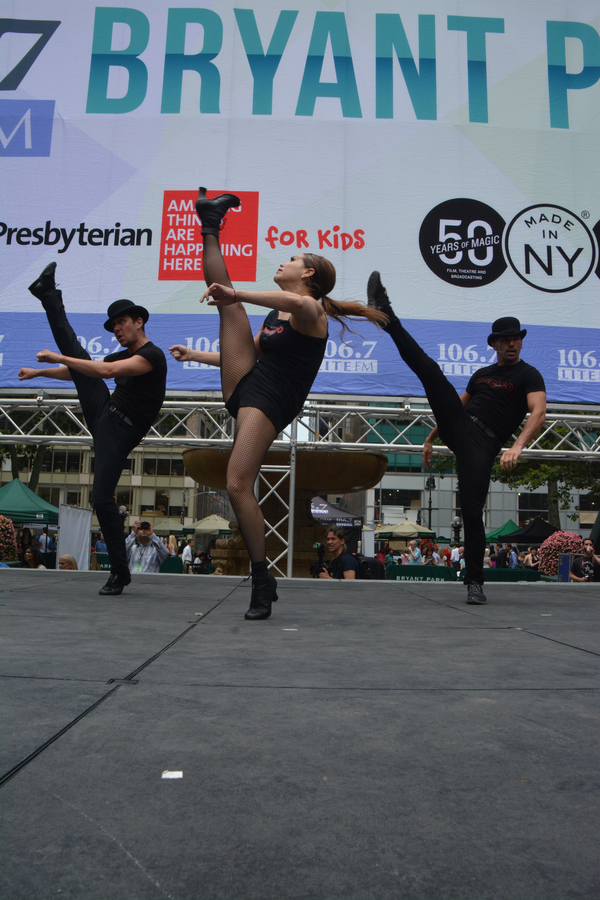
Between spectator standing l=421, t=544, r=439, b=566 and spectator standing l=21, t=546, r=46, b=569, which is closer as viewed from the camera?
spectator standing l=21, t=546, r=46, b=569

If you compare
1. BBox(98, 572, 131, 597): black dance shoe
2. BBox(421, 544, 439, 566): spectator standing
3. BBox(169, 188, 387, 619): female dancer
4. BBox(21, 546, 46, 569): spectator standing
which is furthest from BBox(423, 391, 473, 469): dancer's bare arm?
BBox(421, 544, 439, 566): spectator standing

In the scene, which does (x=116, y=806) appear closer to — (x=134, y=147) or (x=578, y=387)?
(x=578, y=387)

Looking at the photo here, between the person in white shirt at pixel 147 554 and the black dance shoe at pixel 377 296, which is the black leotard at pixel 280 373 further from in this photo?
the person in white shirt at pixel 147 554

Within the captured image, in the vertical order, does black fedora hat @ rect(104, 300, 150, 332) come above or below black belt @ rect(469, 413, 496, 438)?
above

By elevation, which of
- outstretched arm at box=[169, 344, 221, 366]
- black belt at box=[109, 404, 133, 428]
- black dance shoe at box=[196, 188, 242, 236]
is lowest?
black belt at box=[109, 404, 133, 428]

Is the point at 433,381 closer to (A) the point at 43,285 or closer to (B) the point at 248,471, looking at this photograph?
(B) the point at 248,471

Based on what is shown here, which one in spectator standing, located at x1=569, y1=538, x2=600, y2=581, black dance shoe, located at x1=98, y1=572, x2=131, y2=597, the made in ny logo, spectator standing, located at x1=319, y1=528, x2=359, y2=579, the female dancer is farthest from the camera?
the made in ny logo

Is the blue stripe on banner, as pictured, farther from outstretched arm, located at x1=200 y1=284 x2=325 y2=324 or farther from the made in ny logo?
outstretched arm, located at x1=200 y1=284 x2=325 y2=324

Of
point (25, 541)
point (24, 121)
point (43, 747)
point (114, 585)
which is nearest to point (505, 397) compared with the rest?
point (114, 585)

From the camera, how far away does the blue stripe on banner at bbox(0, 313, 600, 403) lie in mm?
8188

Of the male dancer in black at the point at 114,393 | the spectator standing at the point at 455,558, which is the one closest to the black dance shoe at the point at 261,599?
the male dancer in black at the point at 114,393

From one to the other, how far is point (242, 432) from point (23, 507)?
41.1ft

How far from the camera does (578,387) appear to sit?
8.27 meters

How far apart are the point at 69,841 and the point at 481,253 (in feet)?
27.8
